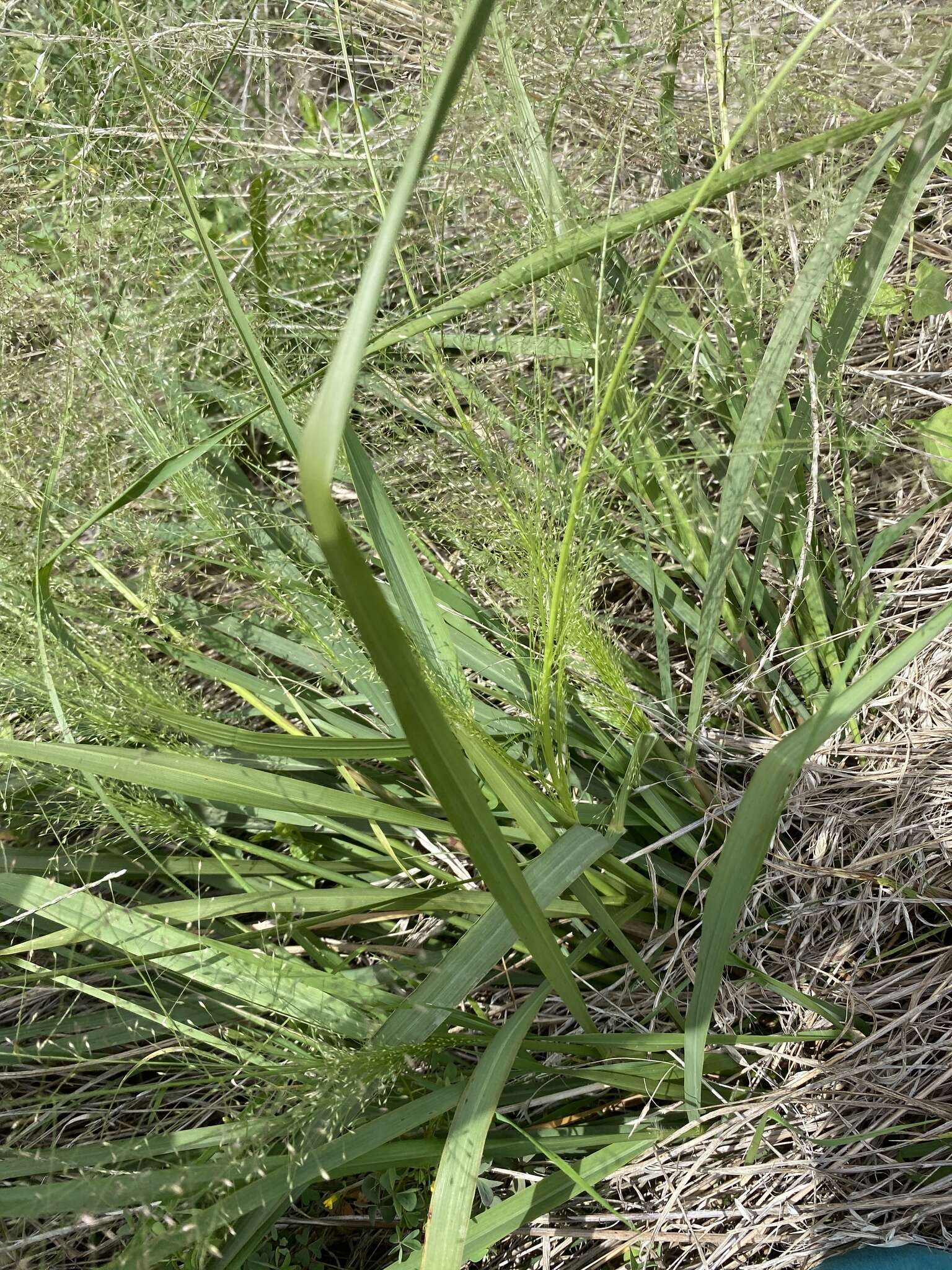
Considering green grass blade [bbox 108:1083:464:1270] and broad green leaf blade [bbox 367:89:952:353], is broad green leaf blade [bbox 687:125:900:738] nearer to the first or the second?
broad green leaf blade [bbox 367:89:952:353]

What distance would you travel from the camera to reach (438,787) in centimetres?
52

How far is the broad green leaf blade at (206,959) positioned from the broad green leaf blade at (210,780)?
12cm

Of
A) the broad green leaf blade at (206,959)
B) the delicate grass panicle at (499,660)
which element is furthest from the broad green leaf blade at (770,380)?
the broad green leaf blade at (206,959)

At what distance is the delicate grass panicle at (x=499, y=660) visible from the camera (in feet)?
2.47

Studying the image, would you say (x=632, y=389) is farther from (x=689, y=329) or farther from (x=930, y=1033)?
(x=930, y=1033)

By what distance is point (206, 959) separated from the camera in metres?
0.84

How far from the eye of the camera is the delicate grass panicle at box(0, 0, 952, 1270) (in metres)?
0.75

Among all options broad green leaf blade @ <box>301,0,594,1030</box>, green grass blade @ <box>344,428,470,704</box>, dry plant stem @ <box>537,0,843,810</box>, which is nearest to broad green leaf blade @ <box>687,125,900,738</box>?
dry plant stem @ <box>537,0,843,810</box>

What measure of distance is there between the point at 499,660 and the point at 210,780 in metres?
0.32

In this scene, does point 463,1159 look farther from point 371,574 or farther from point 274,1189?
point 371,574

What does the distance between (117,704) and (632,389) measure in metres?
0.57

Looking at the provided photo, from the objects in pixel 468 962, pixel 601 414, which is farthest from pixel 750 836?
pixel 601 414

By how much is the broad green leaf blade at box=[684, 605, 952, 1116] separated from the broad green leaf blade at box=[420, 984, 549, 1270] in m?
0.16

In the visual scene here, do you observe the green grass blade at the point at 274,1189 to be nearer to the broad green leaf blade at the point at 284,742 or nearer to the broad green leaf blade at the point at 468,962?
the broad green leaf blade at the point at 468,962
